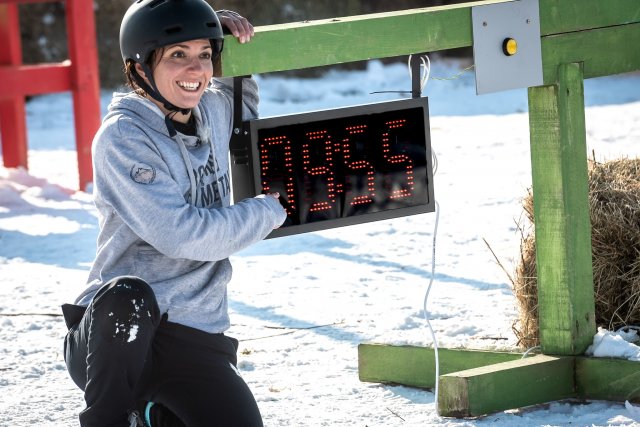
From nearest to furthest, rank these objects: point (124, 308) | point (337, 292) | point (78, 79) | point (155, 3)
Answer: point (124, 308), point (155, 3), point (337, 292), point (78, 79)

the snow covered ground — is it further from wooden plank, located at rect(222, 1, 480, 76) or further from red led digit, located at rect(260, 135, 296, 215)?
wooden plank, located at rect(222, 1, 480, 76)

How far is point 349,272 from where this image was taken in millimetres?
6109

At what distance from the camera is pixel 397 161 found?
12.5ft

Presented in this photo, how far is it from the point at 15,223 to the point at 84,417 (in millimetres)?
4900

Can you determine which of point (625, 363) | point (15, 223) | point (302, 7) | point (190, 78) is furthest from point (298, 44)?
point (302, 7)

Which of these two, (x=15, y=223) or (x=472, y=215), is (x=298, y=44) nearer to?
(x=472, y=215)

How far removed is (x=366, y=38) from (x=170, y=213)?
89 cm

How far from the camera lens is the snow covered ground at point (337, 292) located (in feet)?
13.5

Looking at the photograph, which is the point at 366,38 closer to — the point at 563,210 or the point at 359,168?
the point at 359,168

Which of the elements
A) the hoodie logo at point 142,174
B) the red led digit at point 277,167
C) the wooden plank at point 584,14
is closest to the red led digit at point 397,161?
the red led digit at point 277,167

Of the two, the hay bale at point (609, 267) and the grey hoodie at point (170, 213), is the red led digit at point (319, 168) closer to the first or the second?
the grey hoodie at point (170, 213)

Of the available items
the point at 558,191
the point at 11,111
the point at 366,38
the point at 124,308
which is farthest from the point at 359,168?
the point at 11,111

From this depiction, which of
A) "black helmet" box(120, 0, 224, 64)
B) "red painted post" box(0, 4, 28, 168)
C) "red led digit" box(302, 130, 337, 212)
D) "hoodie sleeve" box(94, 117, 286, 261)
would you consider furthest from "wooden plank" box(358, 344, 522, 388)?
"red painted post" box(0, 4, 28, 168)

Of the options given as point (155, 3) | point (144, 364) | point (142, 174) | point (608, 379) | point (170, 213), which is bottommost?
point (608, 379)
